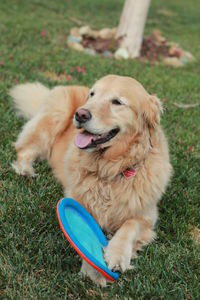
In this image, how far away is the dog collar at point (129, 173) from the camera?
3123 millimetres

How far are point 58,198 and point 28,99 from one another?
193 centimetres

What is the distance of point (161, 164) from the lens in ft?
10.6

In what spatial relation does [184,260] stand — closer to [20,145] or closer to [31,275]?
[31,275]

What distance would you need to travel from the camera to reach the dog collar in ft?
10.2

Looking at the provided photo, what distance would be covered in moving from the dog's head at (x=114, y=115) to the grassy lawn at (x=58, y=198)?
797 mm

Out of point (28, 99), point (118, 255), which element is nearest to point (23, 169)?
point (28, 99)

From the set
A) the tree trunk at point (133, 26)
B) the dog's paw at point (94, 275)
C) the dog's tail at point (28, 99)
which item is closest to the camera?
the dog's paw at point (94, 275)

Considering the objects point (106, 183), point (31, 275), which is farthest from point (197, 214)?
point (31, 275)

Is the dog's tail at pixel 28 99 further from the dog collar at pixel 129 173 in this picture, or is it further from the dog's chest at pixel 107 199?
the dog collar at pixel 129 173

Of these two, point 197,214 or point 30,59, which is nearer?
point 197,214

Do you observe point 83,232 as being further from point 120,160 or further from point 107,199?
point 120,160

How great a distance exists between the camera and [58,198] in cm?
348

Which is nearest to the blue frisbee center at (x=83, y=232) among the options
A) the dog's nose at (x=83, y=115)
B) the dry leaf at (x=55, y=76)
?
the dog's nose at (x=83, y=115)

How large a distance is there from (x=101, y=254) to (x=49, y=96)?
2.37m
